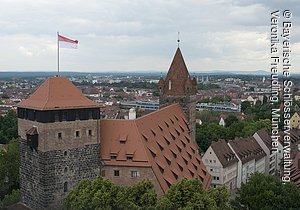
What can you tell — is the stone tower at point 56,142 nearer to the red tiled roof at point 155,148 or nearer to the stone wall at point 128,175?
the stone wall at point 128,175

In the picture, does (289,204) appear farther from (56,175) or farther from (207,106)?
(207,106)

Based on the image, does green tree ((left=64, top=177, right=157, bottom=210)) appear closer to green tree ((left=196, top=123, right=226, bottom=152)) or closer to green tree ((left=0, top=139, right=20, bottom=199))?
green tree ((left=0, top=139, right=20, bottom=199))

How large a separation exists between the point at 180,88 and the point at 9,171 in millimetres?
25095

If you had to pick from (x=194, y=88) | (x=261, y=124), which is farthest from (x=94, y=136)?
(x=261, y=124)

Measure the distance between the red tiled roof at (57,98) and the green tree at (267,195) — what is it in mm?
17891

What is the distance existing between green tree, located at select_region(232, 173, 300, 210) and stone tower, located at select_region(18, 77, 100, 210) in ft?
50.6

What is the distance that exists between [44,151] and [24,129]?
13.7ft

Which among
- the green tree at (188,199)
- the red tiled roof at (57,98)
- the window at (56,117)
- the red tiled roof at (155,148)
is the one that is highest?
the red tiled roof at (57,98)

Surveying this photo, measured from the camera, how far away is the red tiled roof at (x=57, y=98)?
40525 mm

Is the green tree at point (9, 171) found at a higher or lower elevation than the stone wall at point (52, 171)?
lower

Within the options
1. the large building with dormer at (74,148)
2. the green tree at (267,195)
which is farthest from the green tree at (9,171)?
the green tree at (267,195)

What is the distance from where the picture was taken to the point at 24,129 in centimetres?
4247

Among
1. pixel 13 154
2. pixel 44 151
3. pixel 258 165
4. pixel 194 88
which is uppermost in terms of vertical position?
pixel 194 88

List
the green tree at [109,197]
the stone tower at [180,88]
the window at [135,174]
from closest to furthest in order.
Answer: the green tree at [109,197] < the window at [135,174] < the stone tower at [180,88]
